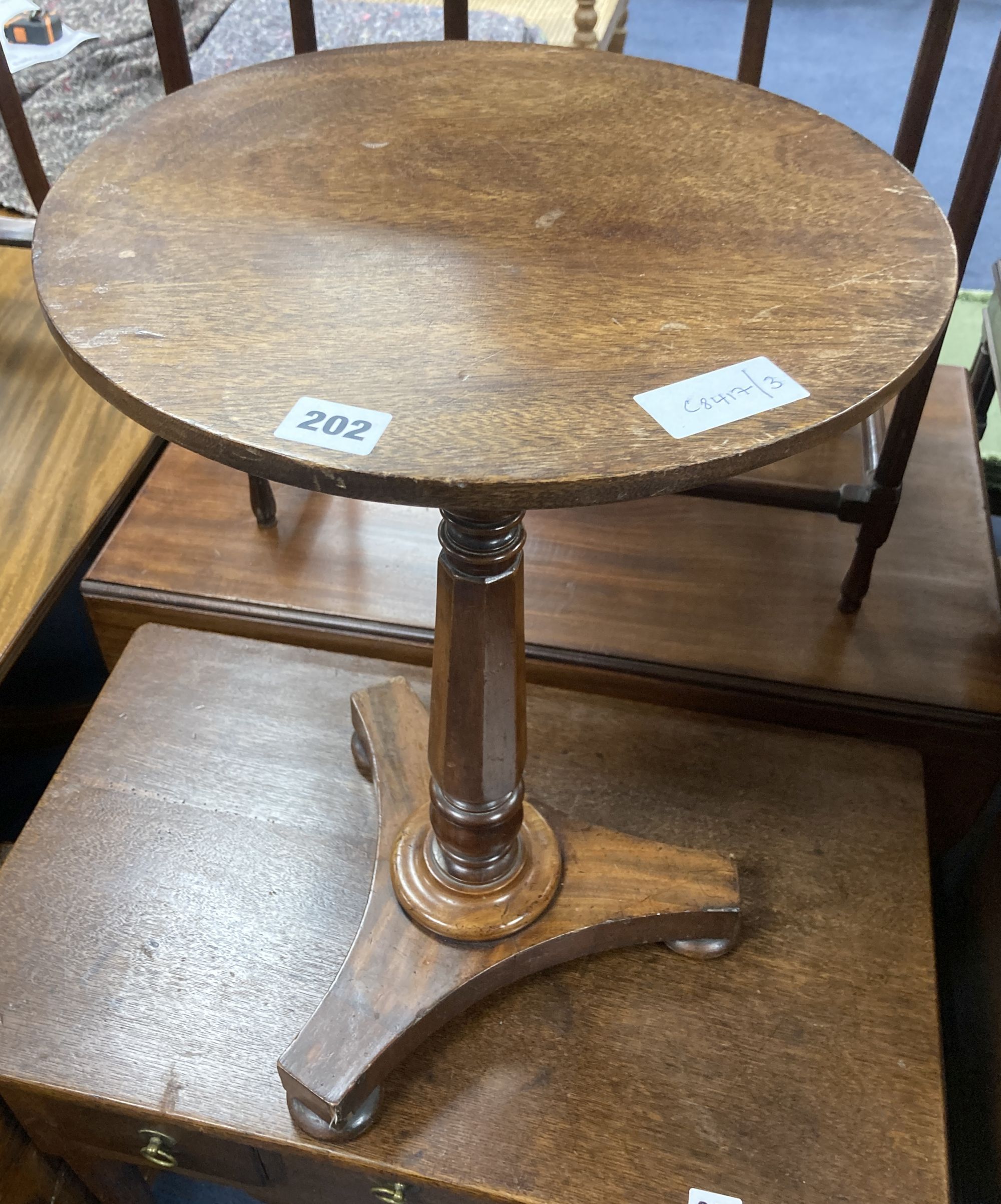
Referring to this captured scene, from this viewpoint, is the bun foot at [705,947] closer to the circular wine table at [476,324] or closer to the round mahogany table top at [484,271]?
the circular wine table at [476,324]

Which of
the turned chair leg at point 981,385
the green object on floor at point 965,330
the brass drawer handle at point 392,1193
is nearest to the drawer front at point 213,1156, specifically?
the brass drawer handle at point 392,1193

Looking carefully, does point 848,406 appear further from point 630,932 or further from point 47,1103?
point 47,1103

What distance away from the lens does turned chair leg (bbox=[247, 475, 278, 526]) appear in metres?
1.21

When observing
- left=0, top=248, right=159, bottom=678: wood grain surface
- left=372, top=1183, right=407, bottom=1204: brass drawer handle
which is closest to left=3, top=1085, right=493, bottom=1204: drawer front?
left=372, top=1183, right=407, bottom=1204: brass drawer handle

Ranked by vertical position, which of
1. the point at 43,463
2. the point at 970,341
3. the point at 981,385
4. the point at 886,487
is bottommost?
the point at 970,341

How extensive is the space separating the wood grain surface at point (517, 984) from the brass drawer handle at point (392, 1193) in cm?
2

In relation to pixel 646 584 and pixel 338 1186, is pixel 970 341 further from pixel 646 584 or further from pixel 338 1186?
pixel 338 1186

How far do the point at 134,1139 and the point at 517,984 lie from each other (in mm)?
355

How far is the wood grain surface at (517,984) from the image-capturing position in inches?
31.8

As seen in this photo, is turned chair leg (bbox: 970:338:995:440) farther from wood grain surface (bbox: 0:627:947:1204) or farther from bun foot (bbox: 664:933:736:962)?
bun foot (bbox: 664:933:736:962)

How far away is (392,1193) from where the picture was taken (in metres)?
0.86

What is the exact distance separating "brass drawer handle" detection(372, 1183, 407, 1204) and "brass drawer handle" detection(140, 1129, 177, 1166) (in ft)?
0.58

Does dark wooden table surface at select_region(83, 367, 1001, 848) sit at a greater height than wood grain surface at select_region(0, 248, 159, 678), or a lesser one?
lesser

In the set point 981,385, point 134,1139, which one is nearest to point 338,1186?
point 134,1139
